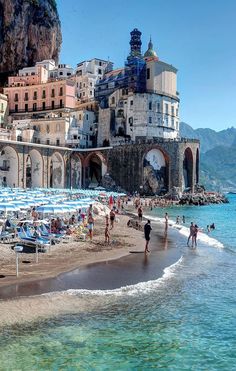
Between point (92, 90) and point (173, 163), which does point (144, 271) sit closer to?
point (173, 163)

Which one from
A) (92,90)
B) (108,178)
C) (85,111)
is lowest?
(108,178)

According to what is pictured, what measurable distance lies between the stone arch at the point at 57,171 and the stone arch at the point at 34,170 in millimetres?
3462

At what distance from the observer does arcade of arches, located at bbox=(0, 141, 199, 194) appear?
68750 mm

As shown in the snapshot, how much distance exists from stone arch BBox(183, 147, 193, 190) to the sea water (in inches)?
2350

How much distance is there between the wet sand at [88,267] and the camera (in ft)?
45.2

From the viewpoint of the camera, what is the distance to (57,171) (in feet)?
239

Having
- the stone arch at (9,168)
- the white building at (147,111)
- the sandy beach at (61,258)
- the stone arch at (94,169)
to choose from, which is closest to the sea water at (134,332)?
the sandy beach at (61,258)

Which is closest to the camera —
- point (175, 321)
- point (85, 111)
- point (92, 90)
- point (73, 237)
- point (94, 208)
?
point (175, 321)

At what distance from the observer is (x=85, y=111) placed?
78812 mm

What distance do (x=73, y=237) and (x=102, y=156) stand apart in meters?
51.0

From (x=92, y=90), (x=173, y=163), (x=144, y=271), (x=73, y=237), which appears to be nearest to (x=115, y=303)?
(x=144, y=271)

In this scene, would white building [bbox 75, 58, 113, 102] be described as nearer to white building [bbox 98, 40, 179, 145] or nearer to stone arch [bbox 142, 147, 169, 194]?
white building [bbox 98, 40, 179, 145]

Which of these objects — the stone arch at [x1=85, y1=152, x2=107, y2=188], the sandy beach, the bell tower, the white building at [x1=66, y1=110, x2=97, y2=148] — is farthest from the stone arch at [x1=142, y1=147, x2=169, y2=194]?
the sandy beach

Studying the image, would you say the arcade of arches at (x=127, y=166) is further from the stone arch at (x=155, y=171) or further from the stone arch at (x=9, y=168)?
the stone arch at (x=9, y=168)
